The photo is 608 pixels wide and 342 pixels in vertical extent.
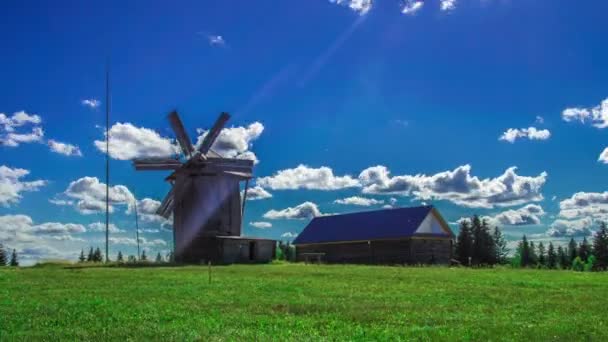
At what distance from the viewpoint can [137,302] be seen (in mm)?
18906

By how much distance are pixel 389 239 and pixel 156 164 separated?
21.8 metres

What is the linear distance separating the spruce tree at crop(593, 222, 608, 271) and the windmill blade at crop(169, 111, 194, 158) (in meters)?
54.5

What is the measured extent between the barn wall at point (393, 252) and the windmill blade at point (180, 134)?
16999mm

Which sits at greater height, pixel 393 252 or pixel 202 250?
pixel 202 250

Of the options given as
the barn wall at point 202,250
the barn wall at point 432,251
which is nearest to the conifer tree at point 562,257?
the barn wall at point 432,251

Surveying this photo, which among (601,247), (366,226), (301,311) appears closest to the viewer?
(301,311)

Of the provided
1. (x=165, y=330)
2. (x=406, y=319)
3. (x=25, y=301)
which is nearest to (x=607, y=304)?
(x=406, y=319)

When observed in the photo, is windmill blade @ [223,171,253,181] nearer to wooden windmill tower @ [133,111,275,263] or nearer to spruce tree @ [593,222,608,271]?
→ wooden windmill tower @ [133,111,275,263]

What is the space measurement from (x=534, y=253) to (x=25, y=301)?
109m

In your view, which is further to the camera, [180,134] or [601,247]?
[601,247]

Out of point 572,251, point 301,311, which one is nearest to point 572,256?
point 572,251

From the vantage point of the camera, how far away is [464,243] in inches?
3305

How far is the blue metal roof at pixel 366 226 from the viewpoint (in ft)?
188

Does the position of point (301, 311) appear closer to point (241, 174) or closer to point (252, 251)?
point (241, 174)
